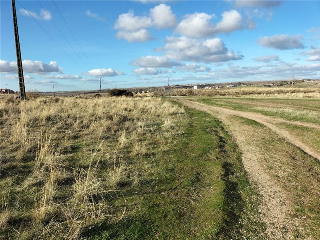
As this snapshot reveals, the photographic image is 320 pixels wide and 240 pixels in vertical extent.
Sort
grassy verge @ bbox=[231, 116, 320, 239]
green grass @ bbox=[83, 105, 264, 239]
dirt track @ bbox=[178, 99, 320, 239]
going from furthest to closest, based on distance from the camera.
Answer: grassy verge @ bbox=[231, 116, 320, 239] → dirt track @ bbox=[178, 99, 320, 239] → green grass @ bbox=[83, 105, 264, 239]

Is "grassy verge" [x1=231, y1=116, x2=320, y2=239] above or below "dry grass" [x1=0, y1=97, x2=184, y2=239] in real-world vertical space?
below

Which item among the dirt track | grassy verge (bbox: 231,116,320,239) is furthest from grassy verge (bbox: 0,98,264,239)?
grassy verge (bbox: 231,116,320,239)

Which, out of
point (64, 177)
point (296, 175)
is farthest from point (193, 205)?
point (296, 175)

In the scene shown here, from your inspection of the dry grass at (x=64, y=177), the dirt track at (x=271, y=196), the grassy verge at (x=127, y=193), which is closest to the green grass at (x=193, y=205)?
Answer: the grassy verge at (x=127, y=193)

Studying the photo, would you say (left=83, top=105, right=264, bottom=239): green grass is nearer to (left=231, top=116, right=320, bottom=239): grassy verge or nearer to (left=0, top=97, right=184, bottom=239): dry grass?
(left=0, top=97, right=184, bottom=239): dry grass

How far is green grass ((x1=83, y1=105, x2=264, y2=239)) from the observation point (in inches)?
166

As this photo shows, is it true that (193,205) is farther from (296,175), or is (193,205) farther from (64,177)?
(296,175)

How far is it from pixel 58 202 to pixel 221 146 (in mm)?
7201

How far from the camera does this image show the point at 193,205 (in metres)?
5.18

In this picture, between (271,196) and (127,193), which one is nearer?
(127,193)

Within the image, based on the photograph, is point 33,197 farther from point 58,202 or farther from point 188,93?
point 188,93

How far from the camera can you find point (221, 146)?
34.1 ft

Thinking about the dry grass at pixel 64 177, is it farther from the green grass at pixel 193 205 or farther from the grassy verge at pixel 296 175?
the grassy verge at pixel 296 175

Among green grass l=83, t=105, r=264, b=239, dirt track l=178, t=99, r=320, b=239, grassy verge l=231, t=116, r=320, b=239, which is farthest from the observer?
grassy verge l=231, t=116, r=320, b=239
